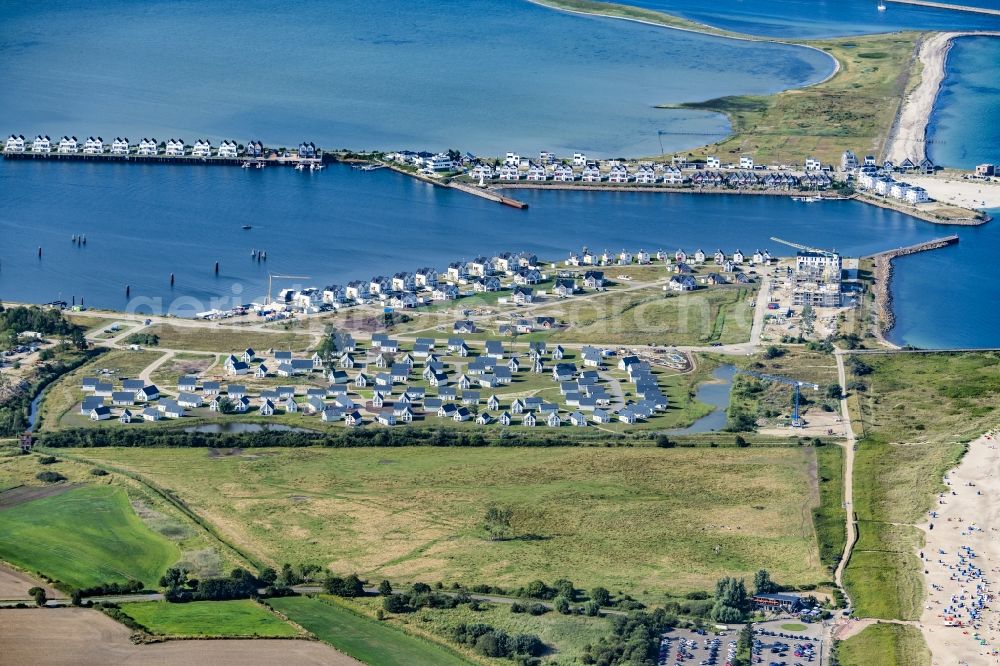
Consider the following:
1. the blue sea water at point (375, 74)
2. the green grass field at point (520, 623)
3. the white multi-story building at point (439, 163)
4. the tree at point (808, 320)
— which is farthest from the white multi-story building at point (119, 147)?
the green grass field at point (520, 623)

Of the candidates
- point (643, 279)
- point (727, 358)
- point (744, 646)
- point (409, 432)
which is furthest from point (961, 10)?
point (744, 646)

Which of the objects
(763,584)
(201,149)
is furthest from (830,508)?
(201,149)

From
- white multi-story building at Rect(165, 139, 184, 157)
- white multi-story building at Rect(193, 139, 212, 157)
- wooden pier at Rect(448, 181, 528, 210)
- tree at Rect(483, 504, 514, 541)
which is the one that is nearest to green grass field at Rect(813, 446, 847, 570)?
tree at Rect(483, 504, 514, 541)

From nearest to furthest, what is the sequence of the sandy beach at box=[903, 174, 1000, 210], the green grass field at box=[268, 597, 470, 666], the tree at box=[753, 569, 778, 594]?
the green grass field at box=[268, 597, 470, 666], the tree at box=[753, 569, 778, 594], the sandy beach at box=[903, 174, 1000, 210]

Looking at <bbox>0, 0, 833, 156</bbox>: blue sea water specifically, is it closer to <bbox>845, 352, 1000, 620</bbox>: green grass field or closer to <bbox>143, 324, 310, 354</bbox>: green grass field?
<bbox>143, 324, 310, 354</bbox>: green grass field

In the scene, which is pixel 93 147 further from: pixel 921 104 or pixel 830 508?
pixel 830 508
